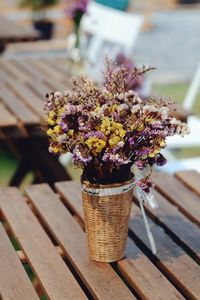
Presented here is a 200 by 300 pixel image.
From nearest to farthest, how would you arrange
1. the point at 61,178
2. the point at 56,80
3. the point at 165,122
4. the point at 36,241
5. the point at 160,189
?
the point at 165,122 < the point at 36,241 < the point at 160,189 < the point at 61,178 < the point at 56,80

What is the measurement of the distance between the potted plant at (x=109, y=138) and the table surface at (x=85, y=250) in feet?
0.38

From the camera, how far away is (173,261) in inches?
74.3

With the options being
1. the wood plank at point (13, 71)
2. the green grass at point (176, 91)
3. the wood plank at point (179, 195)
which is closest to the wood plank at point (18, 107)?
the wood plank at point (13, 71)

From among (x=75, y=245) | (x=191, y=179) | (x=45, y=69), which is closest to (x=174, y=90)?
(x=45, y=69)

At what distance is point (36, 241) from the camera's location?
6.58 ft

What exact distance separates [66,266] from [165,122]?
505 millimetres

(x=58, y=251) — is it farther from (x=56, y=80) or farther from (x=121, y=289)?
(x=56, y=80)

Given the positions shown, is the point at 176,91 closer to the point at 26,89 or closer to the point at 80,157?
the point at 26,89

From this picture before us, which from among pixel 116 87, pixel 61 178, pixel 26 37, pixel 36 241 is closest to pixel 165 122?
pixel 116 87

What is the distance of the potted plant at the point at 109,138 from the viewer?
1626mm

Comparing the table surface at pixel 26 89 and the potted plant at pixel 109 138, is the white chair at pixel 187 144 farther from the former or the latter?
the potted plant at pixel 109 138

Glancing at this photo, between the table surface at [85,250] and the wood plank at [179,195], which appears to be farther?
the wood plank at [179,195]

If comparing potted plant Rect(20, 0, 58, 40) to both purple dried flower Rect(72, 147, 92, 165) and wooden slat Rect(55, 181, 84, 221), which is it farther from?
purple dried flower Rect(72, 147, 92, 165)

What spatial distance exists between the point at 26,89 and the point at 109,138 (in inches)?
79.0
